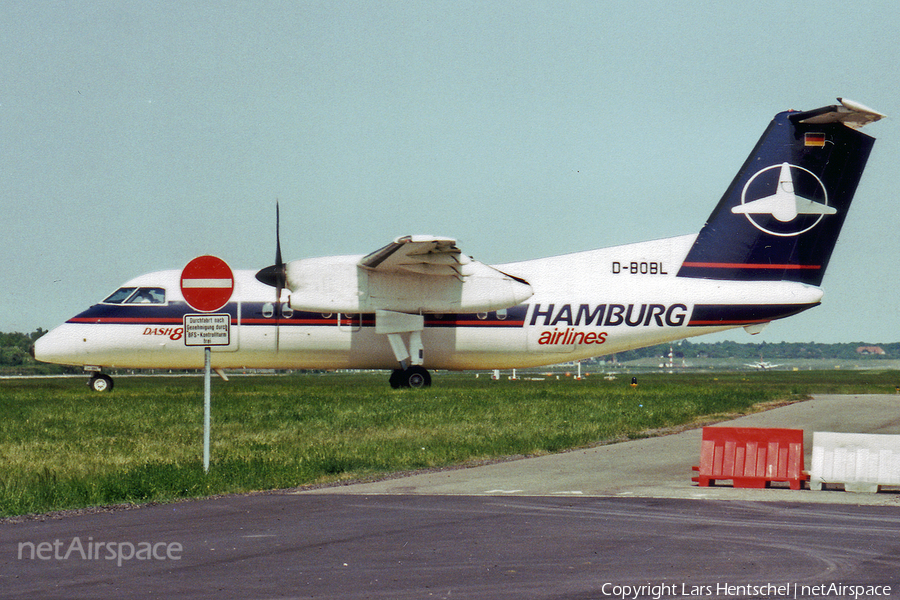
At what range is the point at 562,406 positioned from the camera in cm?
2416

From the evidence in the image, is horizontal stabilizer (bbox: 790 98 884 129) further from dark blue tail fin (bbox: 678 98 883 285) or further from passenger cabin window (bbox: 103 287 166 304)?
passenger cabin window (bbox: 103 287 166 304)

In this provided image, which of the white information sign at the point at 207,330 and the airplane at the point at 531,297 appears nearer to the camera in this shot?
the white information sign at the point at 207,330

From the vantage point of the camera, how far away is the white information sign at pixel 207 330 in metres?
12.3

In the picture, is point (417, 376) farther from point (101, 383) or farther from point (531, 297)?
point (101, 383)

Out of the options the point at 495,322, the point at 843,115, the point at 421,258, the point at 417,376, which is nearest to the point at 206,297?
the point at 421,258

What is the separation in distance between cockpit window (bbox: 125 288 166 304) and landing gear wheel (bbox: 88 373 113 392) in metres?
4.14

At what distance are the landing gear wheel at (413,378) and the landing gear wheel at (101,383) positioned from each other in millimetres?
10122

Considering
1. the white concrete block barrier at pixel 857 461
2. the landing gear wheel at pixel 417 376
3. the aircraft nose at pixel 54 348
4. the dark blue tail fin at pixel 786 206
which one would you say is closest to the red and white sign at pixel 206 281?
the white concrete block barrier at pixel 857 461

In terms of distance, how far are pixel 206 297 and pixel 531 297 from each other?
1710cm

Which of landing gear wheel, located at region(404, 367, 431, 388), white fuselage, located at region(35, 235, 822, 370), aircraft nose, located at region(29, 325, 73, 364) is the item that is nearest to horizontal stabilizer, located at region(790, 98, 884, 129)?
white fuselage, located at region(35, 235, 822, 370)

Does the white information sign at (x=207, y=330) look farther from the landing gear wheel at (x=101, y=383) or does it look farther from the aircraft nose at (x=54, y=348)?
the landing gear wheel at (x=101, y=383)

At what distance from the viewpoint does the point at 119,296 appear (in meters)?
28.9

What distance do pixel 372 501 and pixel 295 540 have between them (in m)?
2.48

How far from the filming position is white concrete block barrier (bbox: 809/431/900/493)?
11.3m
